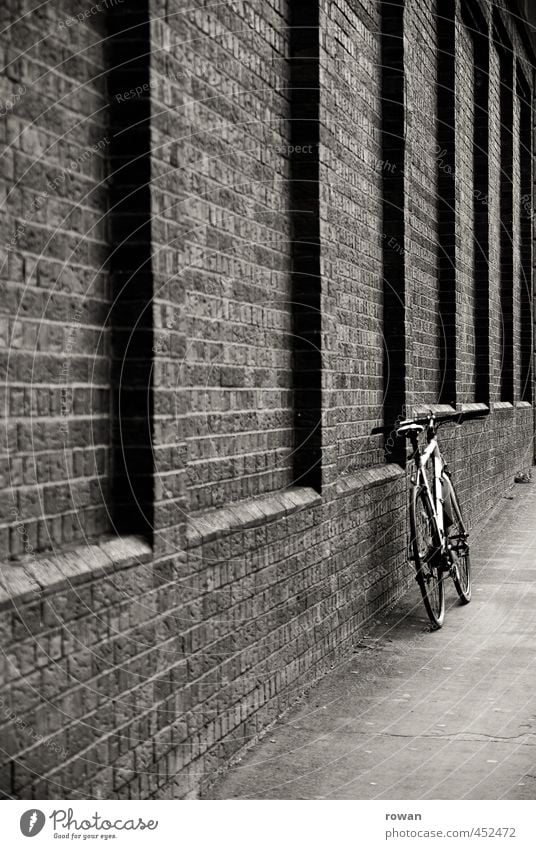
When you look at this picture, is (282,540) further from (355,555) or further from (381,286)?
(381,286)

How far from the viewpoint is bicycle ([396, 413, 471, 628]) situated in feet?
27.8

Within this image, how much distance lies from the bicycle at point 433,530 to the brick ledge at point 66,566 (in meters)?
4.12

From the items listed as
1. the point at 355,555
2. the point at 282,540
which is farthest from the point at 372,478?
the point at 282,540

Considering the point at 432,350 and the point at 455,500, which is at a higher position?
the point at 432,350

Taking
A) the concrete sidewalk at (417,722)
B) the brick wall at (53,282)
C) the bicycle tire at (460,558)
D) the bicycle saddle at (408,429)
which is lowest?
the concrete sidewalk at (417,722)

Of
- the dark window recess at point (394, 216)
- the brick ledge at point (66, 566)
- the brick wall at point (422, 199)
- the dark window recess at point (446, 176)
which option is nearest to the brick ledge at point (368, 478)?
the dark window recess at point (394, 216)

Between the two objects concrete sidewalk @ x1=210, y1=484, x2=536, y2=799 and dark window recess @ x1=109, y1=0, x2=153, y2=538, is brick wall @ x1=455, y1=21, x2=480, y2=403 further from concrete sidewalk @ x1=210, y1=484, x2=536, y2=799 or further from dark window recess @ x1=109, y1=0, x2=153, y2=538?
dark window recess @ x1=109, y1=0, x2=153, y2=538

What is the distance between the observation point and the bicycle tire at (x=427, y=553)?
834 centimetres

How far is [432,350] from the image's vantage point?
12562 millimetres

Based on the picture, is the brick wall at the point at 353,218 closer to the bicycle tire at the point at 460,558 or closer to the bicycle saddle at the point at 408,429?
the bicycle saddle at the point at 408,429

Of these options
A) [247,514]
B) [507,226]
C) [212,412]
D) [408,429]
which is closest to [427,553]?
[408,429]

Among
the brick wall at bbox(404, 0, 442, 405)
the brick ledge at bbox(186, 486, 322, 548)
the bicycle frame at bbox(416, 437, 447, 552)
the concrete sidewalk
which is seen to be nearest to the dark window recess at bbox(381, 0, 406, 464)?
the brick wall at bbox(404, 0, 442, 405)

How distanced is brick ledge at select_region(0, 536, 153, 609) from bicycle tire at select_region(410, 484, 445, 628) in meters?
4.06

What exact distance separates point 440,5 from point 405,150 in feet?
11.6
